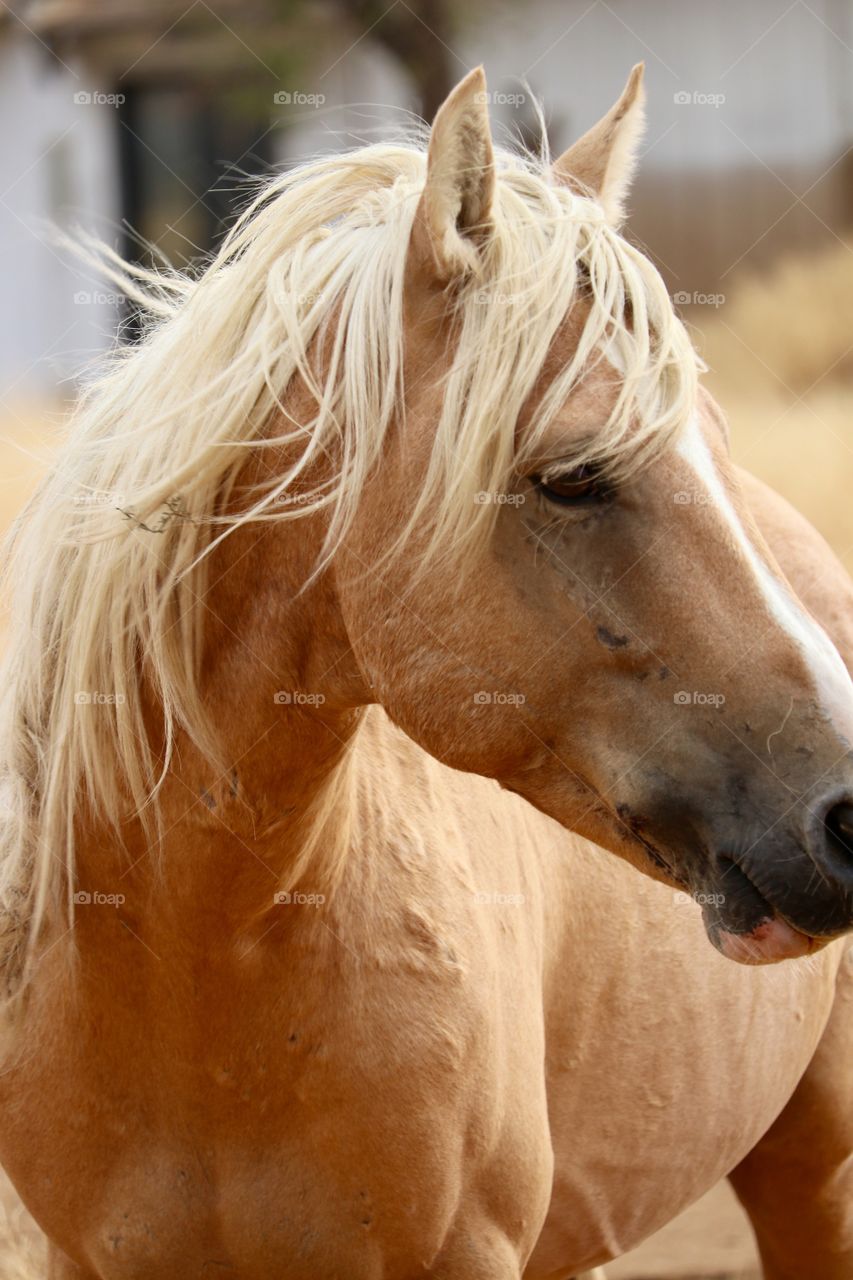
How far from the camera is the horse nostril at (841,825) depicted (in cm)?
157

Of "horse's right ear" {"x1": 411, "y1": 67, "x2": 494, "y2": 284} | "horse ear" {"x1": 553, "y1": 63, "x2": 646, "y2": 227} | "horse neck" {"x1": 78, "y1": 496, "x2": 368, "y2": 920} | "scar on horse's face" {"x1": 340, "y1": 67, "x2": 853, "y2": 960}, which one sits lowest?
"horse neck" {"x1": 78, "y1": 496, "x2": 368, "y2": 920}

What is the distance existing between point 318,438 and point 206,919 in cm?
70

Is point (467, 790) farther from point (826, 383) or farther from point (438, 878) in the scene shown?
point (826, 383)

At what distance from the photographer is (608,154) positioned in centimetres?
200

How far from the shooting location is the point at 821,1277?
332cm

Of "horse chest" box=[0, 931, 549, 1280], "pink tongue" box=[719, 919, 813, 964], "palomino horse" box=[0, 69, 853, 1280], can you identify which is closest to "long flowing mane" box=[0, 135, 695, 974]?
"palomino horse" box=[0, 69, 853, 1280]

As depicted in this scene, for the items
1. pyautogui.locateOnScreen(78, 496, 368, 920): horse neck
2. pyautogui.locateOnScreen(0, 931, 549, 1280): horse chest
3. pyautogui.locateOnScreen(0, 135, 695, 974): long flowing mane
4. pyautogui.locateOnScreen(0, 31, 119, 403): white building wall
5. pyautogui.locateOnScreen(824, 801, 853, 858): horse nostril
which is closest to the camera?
pyautogui.locateOnScreen(824, 801, 853, 858): horse nostril

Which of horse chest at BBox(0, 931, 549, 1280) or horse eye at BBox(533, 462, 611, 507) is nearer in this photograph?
horse eye at BBox(533, 462, 611, 507)

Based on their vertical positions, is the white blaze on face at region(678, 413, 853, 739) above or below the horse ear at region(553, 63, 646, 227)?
below

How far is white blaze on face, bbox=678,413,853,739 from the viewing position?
1601 mm

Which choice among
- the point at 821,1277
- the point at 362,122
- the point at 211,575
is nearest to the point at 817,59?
the point at 362,122

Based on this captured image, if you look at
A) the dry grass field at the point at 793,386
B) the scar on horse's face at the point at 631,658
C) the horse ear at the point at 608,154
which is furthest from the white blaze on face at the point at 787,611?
the dry grass field at the point at 793,386

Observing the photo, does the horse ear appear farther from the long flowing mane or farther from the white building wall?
the white building wall

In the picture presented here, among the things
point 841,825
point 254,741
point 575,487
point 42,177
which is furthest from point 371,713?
point 42,177
